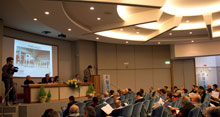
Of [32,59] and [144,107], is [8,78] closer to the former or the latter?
[144,107]

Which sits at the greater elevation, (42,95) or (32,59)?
(32,59)

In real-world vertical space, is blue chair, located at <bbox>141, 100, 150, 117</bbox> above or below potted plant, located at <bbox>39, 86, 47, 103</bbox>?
below

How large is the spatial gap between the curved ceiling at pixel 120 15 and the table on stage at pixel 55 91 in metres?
2.47

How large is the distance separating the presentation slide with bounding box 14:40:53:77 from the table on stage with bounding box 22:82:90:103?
345 centimetres

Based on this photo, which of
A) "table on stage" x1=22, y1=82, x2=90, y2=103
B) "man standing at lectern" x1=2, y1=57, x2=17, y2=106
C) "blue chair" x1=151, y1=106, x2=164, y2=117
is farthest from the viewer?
"table on stage" x1=22, y1=82, x2=90, y2=103

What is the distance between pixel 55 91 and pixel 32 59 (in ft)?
13.9

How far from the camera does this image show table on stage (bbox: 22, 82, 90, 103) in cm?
735

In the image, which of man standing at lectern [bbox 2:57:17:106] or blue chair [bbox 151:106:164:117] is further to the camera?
man standing at lectern [bbox 2:57:17:106]

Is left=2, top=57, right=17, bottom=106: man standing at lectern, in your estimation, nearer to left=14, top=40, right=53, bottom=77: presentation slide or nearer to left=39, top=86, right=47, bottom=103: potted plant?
left=39, top=86, right=47, bottom=103: potted plant

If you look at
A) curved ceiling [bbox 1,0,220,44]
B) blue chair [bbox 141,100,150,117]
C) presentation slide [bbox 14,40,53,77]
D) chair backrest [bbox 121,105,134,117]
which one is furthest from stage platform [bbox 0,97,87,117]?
presentation slide [bbox 14,40,53,77]

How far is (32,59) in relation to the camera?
38.4 ft

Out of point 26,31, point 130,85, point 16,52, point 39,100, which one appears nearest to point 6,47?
point 16,52

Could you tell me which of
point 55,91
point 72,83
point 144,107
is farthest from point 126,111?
point 72,83

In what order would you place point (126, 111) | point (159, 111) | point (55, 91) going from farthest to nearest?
point (55, 91)
point (126, 111)
point (159, 111)
